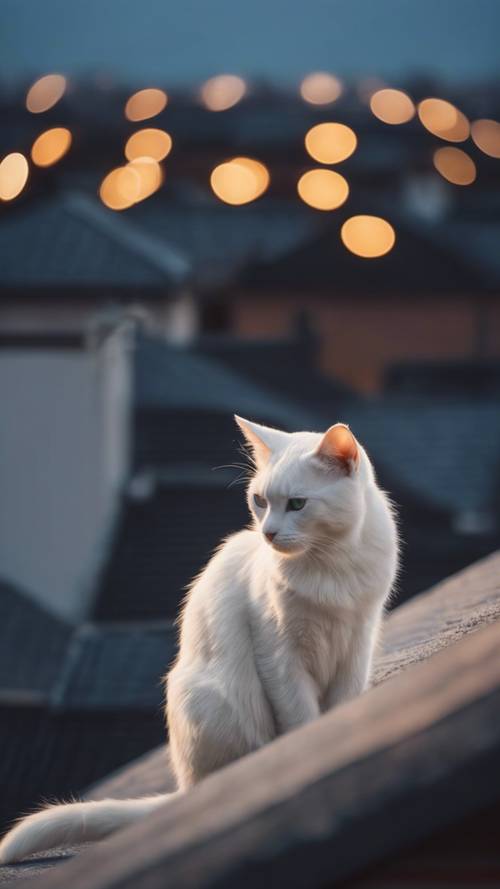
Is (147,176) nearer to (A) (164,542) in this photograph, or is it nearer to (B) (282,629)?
(A) (164,542)

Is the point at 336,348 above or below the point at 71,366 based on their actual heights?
below

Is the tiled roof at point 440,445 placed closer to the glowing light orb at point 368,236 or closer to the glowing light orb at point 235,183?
the glowing light orb at point 368,236

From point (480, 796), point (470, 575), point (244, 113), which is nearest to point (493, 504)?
point (470, 575)

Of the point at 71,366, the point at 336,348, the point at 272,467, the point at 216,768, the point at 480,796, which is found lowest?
the point at 336,348

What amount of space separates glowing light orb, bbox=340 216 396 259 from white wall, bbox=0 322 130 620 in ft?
94.2

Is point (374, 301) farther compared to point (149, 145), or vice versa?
point (149, 145)

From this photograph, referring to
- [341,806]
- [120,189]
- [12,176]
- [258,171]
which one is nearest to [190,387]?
[12,176]

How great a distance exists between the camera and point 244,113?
71250mm

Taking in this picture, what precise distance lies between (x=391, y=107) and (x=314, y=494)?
233ft

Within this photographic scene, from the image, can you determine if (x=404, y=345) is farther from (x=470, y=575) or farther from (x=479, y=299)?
(x=470, y=575)

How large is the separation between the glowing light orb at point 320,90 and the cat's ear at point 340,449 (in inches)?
3011

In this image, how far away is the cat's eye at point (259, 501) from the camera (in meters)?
5.25

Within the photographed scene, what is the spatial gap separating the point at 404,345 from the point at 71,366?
93.3 ft

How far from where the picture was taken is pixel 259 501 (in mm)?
5289
